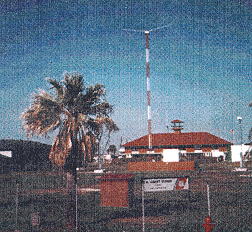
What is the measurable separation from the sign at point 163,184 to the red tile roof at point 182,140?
284 feet

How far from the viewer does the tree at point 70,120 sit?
14.1 m

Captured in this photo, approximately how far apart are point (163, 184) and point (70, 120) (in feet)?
14.0

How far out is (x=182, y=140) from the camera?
101938mm

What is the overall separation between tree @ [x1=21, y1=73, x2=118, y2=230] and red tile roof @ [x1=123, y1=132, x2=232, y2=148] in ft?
283

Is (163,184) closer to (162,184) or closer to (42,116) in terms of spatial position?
(162,184)

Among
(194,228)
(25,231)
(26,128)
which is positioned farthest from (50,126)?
(194,228)

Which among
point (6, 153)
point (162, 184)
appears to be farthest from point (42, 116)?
point (6, 153)

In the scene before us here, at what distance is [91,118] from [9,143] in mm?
71780

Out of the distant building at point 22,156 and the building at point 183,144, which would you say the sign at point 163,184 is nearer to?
the distant building at point 22,156

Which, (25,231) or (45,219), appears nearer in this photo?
(25,231)

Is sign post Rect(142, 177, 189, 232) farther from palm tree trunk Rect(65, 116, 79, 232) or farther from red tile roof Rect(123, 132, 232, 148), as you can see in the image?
red tile roof Rect(123, 132, 232, 148)

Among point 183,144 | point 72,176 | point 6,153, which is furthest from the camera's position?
point 183,144

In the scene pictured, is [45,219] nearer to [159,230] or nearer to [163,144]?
[159,230]

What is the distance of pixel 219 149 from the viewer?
103812 millimetres
